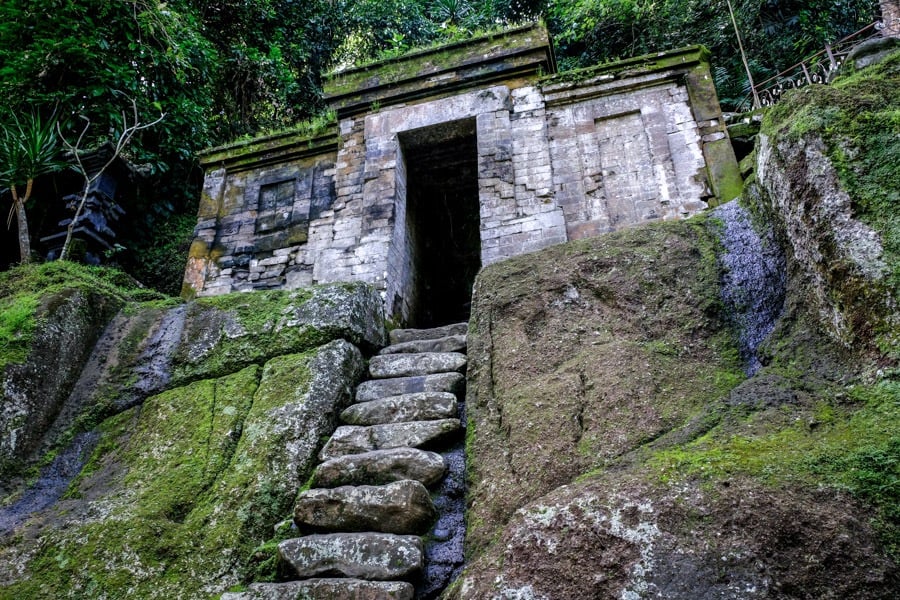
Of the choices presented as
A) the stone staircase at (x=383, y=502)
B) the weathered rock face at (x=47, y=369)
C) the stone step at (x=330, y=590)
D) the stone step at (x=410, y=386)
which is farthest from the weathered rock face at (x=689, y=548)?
the weathered rock face at (x=47, y=369)

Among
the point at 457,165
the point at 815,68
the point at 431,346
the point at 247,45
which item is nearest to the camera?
the point at 431,346

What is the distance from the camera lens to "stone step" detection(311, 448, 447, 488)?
2752mm

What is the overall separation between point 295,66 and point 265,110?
5.03 ft

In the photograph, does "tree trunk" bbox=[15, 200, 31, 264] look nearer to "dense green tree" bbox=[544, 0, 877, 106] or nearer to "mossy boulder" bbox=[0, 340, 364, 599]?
"mossy boulder" bbox=[0, 340, 364, 599]

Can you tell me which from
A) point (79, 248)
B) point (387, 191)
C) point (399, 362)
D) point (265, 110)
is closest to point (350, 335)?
point (399, 362)

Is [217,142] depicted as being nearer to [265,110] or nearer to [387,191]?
[265,110]

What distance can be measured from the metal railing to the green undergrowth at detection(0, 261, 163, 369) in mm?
9038

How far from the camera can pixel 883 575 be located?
1421mm

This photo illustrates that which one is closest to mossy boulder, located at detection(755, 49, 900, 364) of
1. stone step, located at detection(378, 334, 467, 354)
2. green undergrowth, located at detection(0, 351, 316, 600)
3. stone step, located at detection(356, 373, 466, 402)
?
stone step, located at detection(356, 373, 466, 402)

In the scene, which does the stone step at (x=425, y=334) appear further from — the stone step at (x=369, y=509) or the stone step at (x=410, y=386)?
the stone step at (x=369, y=509)

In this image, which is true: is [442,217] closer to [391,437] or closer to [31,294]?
[31,294]

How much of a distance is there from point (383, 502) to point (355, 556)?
0.90 ft

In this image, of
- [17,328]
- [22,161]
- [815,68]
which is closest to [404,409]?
[17,328]

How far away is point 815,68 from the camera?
989cm
